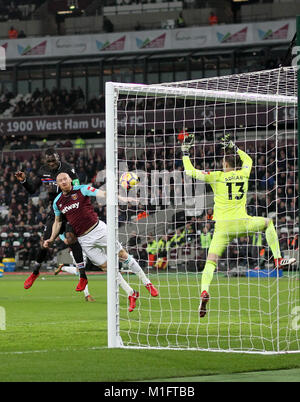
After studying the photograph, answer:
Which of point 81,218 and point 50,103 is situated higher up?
point 50,103

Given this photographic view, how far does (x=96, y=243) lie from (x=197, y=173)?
2.91 meters

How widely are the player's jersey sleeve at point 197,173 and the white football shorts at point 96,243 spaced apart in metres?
2.70

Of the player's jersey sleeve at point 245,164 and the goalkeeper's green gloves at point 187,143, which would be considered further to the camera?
the player's jersey sleeve at point 245,164

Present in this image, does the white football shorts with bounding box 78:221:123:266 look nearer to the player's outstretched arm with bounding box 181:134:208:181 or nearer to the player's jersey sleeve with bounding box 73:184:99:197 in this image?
the player's jersey sleeve with bounding box 73:184:99:197

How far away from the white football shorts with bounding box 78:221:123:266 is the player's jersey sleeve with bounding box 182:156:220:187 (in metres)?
2.70

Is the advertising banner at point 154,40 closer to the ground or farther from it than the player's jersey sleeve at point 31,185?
farther from it

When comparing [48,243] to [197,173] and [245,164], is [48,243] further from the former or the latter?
[245,164]

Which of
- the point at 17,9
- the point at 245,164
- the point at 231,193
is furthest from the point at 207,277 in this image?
the point at 17,9

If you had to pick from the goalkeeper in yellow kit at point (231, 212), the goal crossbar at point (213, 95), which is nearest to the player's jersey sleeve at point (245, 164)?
the goalkeeper in yellow kit at point (231, 212)

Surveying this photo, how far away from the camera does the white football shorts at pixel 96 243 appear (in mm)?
13375

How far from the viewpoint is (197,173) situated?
36.6ft

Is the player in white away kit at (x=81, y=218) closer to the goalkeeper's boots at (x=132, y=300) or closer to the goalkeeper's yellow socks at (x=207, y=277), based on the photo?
the goalkeeper's boots at (x=132, y=300)

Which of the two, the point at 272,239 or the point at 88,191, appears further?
the point at 88,191
